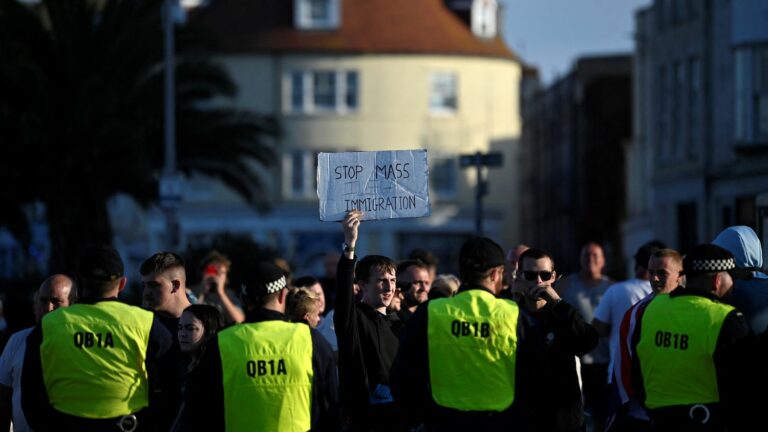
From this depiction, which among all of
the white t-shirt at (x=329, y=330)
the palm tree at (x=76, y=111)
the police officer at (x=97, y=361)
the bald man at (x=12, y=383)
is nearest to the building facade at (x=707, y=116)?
the palm tree at (x=76, y=111)

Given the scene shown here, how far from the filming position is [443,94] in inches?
2311

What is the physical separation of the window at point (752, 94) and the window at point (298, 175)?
24.8m

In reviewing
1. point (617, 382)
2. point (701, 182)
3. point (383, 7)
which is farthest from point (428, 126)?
point (617, 382)

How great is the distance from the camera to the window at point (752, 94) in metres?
34.1

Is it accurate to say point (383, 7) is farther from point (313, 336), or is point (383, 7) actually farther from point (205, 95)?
point (313, 336)

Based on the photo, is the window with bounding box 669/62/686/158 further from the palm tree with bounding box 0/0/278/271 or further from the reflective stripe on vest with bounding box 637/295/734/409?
the reflective stripe on vest with bounding box 637/295/734/409

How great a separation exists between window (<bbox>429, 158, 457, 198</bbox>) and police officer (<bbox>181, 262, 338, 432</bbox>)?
50.1m

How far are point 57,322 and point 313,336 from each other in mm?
1294

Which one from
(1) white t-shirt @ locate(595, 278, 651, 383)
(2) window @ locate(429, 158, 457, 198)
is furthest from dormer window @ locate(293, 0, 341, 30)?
(1) white t-shirt @ locate(595, 278, 651, 383)

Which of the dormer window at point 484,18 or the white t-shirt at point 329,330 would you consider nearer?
the white t-shirt at point 329,330

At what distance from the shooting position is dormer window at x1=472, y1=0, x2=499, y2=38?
196 feet

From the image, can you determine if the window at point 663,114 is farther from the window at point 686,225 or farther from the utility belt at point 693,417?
the utility belt at point 693,417

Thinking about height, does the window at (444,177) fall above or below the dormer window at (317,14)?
below

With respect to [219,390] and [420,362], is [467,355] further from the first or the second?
[219,390]
